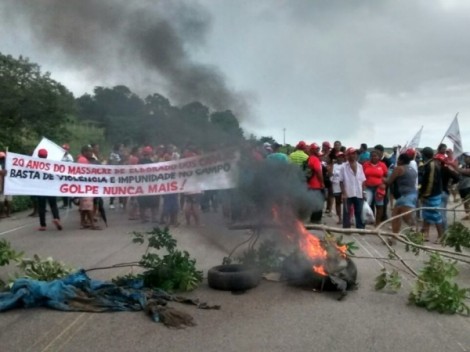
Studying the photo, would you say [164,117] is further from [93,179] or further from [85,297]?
[93,179]

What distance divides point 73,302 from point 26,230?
21.6 feet

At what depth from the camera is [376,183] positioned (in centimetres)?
1126

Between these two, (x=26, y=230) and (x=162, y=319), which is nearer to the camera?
(x=162, y=319)

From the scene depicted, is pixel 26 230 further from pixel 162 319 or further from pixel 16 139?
pixel 16 139

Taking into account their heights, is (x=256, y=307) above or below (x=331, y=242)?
below

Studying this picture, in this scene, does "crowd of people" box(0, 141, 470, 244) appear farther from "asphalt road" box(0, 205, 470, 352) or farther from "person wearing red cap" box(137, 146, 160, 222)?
"asphalt road" box(0, 205, 470, 352)

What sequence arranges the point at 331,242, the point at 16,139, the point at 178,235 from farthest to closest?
the point at 16,139 → the point at 178,235 → the point at 331,242

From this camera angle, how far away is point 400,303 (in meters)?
6.06

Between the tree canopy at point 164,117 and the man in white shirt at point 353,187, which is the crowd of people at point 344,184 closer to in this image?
the man in white shirt at point 353,187

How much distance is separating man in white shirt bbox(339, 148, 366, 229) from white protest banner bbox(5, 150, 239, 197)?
2.76m

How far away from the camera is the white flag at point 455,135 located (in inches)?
562

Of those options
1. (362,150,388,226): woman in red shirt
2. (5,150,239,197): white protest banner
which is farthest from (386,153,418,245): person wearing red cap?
(5,150,239,197): white protest banner

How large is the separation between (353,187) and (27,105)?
1418cm

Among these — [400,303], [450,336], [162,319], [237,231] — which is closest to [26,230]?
[237,231]
